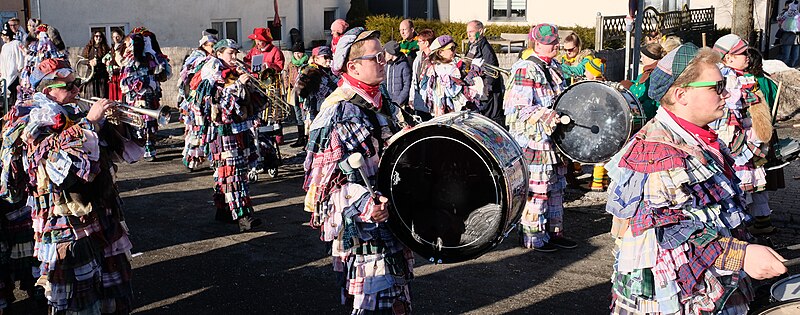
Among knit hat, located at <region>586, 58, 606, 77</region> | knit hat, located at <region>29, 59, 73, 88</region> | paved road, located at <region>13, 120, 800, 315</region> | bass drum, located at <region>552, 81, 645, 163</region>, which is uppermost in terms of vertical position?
knit hat, located at <region>29, 59, 73, 88</region>

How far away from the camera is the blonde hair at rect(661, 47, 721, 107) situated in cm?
396

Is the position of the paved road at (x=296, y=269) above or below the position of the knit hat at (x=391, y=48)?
below

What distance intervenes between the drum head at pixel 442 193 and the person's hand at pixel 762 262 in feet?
3.61

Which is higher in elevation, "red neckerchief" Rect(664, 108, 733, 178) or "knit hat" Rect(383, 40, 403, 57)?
"knit hat" Rect(383, 40, 403, 57)

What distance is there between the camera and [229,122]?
8.35 meters

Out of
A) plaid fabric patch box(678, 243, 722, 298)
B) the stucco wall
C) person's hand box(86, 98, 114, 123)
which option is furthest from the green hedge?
plaid fabric patch box(678, 243, 722, 298)

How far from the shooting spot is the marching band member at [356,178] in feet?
15.1

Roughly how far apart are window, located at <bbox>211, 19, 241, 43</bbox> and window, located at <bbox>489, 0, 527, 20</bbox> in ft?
24.8

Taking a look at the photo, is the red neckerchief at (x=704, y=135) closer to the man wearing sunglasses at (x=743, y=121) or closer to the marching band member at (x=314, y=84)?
the man wearing sunglasses at (x=743, y=121)

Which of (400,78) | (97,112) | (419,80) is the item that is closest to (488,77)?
(419,80)

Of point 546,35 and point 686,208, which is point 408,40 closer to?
point 546,35

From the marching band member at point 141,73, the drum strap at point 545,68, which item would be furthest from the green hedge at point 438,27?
the drum strap at point 545,68

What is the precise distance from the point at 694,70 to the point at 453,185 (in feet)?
4.18

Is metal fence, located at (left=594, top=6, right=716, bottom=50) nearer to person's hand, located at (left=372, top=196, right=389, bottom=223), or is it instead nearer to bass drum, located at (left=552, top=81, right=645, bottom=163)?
bass drum, located at (left=552, top=81, right=645, bottom=163)
